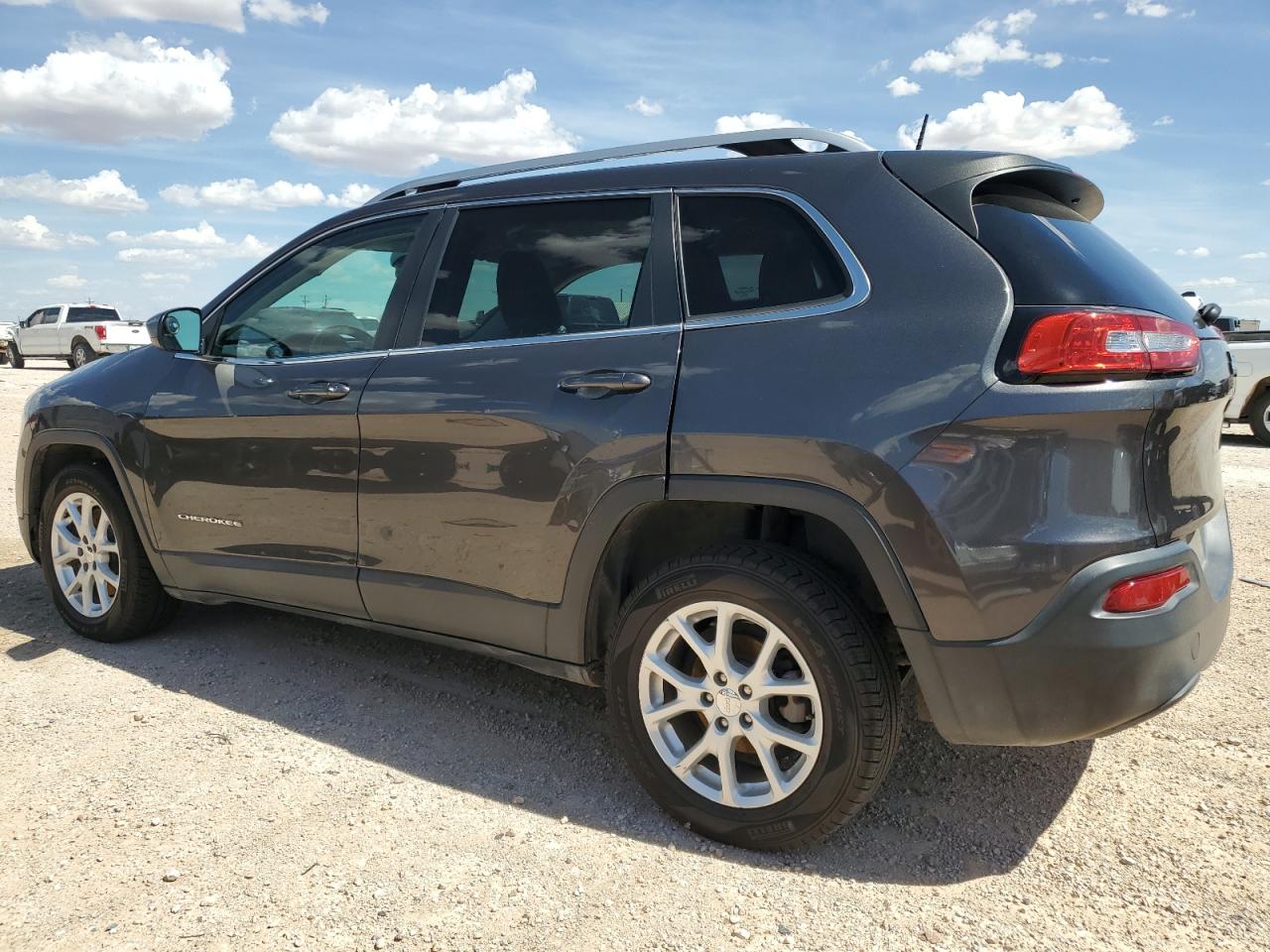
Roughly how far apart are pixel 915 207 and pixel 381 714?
2.49 meters

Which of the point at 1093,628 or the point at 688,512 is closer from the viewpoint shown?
the point at 1093,628

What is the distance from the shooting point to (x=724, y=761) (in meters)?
2.69

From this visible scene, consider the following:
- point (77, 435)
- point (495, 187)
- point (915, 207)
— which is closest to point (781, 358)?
point (915, 207)

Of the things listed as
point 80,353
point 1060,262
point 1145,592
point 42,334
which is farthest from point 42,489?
point 42,334

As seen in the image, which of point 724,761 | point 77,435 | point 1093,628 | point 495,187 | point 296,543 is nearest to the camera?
point 1093,628

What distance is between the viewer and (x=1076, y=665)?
7.50 feet

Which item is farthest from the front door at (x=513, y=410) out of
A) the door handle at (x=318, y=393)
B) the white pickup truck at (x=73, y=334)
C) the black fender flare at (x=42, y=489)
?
the white pickup truck at (x=73, y=334)

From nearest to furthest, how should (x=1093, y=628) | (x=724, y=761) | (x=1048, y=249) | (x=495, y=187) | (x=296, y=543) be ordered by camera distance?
(x=1093, y=628), (x=1048, y=249), (x=724, y=761), (x=495, y=187), (x=296, y=543)

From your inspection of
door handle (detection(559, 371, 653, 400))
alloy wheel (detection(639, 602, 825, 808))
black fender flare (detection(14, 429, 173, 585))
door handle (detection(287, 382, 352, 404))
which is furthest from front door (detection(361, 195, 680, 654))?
black fender flare (detection(14, 429, 173, 585))

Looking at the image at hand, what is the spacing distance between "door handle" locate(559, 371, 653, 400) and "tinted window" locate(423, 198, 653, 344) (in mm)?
174

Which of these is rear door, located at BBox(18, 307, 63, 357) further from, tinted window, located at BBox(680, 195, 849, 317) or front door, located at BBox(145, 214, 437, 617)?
tinted window, located at BBox(680, 195, 849, 317)

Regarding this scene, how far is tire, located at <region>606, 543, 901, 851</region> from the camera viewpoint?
2.49 meters

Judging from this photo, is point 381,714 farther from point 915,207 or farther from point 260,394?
point 915,207

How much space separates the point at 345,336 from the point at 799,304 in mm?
1753
